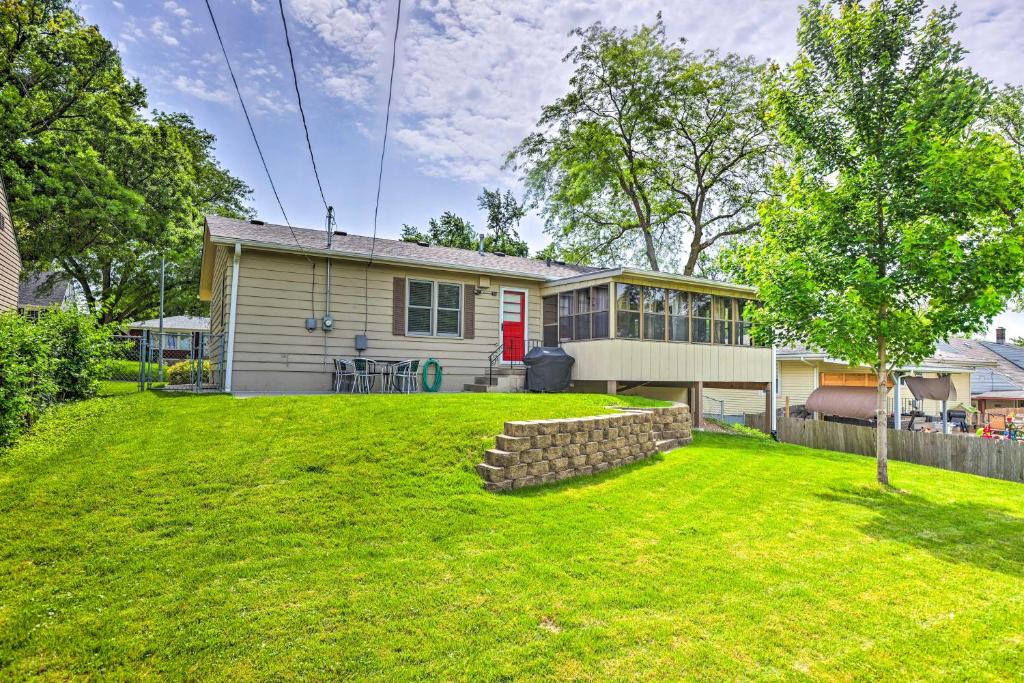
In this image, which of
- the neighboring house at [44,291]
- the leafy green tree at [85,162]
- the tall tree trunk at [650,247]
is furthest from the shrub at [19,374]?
the tall tree trunk at [650,247]

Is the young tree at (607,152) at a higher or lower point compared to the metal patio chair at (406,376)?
higher

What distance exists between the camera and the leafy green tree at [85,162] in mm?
16172

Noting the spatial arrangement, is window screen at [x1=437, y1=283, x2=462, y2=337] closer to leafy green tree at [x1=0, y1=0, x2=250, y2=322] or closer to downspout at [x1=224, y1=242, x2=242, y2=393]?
downspout at [x1=224, y1=242, x2=242, y2=393]

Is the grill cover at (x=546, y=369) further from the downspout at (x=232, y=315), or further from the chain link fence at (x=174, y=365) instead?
the chain link fence at (x=174, y=365)

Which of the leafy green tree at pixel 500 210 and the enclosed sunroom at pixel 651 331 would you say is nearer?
the enclosed sunroom at pixel 651 331

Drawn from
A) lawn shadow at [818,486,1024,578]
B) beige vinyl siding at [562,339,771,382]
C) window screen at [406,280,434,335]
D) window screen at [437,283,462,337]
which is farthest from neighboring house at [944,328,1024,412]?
window screen at [406,280,434,335]

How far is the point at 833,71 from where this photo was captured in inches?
308

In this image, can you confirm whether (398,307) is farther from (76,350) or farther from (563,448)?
Answer: (563,448)

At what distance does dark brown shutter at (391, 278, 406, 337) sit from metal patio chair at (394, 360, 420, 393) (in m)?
0.77

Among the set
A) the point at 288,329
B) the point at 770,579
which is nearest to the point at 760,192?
the point at 288,329

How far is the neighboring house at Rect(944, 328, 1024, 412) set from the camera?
902 inches

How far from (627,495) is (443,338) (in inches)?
309

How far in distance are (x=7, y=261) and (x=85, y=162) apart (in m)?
6.57

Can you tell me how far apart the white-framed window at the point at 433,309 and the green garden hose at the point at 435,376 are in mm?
669
